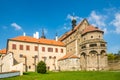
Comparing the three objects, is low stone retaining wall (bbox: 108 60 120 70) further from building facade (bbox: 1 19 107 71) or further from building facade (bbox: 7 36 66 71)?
building facade (bbox: 7 36 66 71)

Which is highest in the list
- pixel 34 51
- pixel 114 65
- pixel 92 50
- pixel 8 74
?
pixel 34 51

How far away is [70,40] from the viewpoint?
60375mm

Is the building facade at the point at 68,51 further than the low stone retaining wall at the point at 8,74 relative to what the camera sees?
Yes

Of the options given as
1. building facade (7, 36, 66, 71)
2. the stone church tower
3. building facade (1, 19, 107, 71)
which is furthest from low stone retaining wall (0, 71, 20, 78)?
the stone church tower

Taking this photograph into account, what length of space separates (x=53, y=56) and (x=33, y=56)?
6.77 m

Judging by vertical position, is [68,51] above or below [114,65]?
Answer: above

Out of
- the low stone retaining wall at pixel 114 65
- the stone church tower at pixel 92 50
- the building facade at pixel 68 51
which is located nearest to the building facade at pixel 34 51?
the building facade at pixel 68 51

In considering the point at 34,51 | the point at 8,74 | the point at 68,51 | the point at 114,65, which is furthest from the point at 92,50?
the point at 8,74

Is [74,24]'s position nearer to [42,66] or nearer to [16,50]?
[16,50]

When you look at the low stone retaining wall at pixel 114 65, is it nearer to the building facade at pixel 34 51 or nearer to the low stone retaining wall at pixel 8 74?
the building facade at pixel 34 51

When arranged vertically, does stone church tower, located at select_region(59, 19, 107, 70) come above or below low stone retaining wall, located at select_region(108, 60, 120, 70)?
above

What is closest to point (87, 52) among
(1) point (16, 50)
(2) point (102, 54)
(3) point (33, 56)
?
(2) point (102, 54)

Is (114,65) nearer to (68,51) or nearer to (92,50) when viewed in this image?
(92,50)

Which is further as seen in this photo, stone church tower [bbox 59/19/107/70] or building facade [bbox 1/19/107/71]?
building facade [bbox 1/19/107/71]
